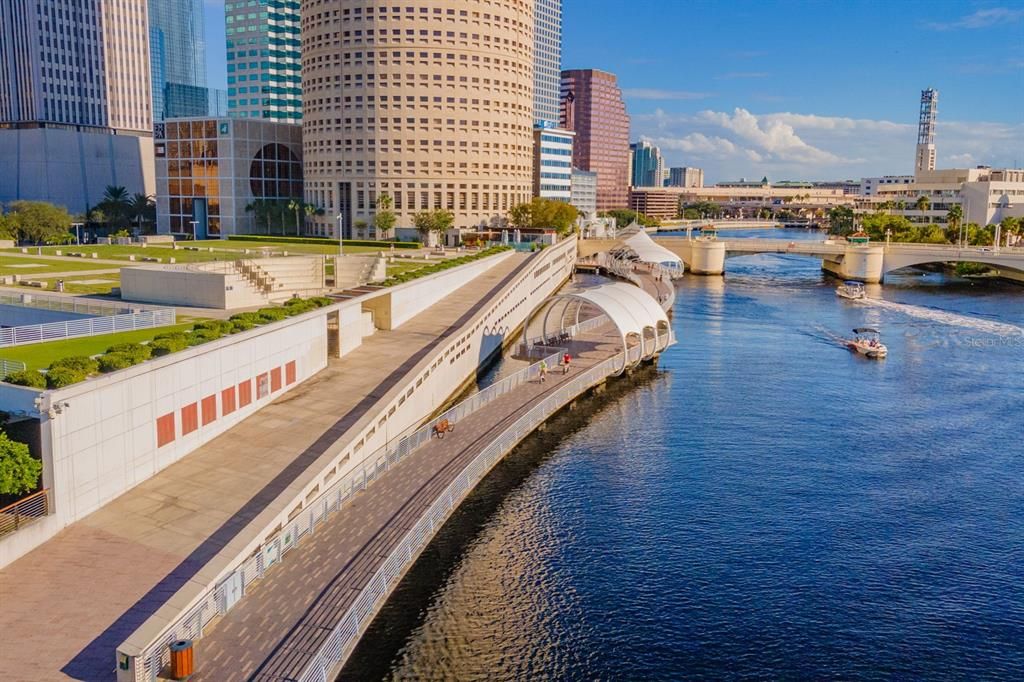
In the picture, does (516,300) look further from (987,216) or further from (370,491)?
(987,216)

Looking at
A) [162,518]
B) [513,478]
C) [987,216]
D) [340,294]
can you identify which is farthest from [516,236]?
[987,216]

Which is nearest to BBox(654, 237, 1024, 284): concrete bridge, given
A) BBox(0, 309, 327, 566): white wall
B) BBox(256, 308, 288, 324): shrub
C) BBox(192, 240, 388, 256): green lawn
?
BBox(192, 240, 388, 256): green lawn

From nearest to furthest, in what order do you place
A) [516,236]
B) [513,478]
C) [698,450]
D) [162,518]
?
1. [162,518]
2. [513,478]
3. [698,450]
4. [516,236]

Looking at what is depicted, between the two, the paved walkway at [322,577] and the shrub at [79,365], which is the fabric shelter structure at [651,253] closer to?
the paved walkway at [322,577]

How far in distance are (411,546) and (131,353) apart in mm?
13846

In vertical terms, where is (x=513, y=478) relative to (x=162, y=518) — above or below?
below

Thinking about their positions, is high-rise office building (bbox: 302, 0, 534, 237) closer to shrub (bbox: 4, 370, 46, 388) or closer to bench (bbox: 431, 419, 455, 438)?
bench (bbox: 431, 419, 455, 438)

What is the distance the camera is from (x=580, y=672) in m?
27.2

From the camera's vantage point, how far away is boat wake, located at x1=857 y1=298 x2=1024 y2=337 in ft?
292

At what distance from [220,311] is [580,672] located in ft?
117

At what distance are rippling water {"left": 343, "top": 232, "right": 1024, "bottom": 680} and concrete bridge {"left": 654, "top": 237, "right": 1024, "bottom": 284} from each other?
248 feet

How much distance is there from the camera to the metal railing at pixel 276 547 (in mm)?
21297

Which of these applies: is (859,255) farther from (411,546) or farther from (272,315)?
(411,546)

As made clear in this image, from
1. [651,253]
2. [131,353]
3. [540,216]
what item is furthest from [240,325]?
[540,216]
